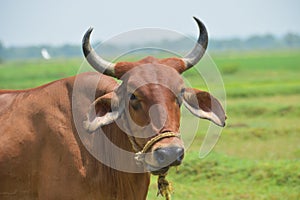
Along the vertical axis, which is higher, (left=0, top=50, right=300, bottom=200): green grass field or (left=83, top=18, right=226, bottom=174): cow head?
(left=83, top=18, right=226, bottom=174): cow head

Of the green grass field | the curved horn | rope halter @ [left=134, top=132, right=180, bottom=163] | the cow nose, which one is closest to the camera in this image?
the cow nose

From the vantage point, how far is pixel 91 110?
5.27 m

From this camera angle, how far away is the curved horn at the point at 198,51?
220 inches

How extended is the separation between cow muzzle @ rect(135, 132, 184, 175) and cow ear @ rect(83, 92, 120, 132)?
43 centimetres

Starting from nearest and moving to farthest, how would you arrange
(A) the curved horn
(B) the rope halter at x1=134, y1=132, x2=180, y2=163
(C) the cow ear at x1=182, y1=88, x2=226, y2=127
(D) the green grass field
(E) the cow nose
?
1. (E) the cow nose
2. (B) the rope halter at x1=134, y1=132, x2=180, y2=163
3. (C) the cow ear at x1=182, y1=88, x2=226, y2=127
4. (A) the curved horn
5. (D) the green grass field

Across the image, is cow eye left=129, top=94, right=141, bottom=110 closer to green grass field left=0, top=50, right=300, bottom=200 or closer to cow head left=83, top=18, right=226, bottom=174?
cow head left=83, top=18, right=226, bottom=174

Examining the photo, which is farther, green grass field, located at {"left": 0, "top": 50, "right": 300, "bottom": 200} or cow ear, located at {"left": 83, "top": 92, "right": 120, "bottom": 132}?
green grass field, located at {"left": 0, "top": 50, "right": 300, "bottom": 200}

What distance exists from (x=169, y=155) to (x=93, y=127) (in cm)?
80

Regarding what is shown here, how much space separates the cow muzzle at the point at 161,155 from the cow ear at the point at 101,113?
0.43 metres

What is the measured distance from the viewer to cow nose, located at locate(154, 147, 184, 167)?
4797 millimetres

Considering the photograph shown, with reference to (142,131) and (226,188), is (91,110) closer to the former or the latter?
(142,131)

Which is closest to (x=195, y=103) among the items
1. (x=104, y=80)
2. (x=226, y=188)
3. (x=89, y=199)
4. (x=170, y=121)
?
(x=170, y=121)

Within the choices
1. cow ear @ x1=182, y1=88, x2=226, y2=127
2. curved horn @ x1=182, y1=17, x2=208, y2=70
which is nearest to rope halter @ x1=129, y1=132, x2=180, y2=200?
cow ear @ x1=182, y1=88, x2=226, y2=127

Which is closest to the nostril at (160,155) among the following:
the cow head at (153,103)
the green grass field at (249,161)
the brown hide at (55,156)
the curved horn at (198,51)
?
the cow head at (153,103)
